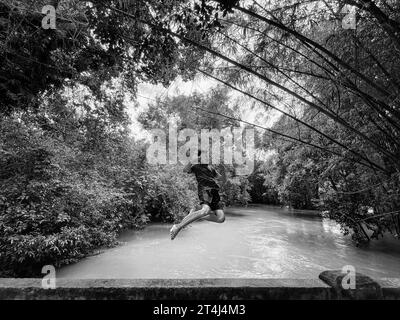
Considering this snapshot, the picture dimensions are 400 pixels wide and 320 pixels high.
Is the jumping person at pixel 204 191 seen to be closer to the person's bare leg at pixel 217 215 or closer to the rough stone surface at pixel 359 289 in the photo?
the person's bare leg at pixel 217 215

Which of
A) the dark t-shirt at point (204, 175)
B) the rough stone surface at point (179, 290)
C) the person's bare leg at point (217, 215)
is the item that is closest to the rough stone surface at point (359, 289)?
the rough stone surface at point (179, 290)

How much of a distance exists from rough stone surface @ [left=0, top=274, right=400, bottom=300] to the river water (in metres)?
3.75

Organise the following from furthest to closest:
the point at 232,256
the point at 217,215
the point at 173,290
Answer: the point at 232,256
the point at 217,215
the point at 173,290

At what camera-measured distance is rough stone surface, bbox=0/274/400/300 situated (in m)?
1.91

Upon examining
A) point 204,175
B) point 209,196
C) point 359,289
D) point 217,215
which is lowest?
point 359,289

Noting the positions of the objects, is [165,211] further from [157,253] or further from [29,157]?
[29,157]

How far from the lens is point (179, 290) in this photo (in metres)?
1.97

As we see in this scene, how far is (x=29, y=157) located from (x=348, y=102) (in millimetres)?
5722

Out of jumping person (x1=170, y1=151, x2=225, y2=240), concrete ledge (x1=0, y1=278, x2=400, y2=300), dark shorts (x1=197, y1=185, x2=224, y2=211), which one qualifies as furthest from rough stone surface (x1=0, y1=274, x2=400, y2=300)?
dark shorts (x1=197, y1=185, x2=224, y2=211)

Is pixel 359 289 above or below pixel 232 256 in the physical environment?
above

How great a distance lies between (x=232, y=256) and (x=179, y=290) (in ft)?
18.7

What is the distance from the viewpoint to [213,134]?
387 cm

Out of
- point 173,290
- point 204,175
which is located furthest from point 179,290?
point 204,175

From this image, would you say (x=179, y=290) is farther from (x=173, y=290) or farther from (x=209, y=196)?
(x=209, y=196)
